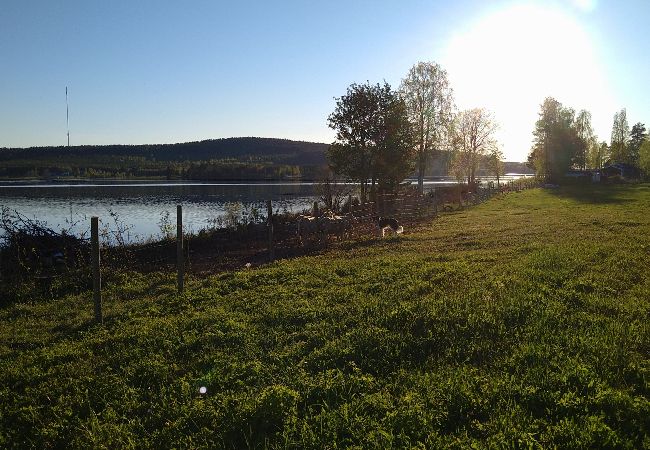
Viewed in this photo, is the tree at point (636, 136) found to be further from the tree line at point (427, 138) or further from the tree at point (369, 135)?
the tree at point (369, 135)

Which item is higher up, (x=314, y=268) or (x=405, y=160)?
(x=405, y=160)

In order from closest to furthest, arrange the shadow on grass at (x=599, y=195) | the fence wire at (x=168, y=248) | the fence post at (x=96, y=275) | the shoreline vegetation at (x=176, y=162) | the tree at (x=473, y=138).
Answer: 1. the fence post at (x=96, y=275)
2. the fence wire at (x=168, y=248)
3. the shadow on grass at (x=599, y=195)
4. the tree at (x=473, y=138)
5. the shoreline vegetation at (x=176, y=162)

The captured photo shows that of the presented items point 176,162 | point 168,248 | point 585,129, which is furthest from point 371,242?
point 176,162

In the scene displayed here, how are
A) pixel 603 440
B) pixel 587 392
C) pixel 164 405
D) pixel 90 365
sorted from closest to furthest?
1. pixel 603 440
2. pixel 587 392
3. pixel 164 405
4. pixel 90 365

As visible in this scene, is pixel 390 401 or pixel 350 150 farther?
pixel 350 150

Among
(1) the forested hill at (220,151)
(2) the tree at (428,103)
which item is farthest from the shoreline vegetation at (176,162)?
(2) the tree at (428,103)

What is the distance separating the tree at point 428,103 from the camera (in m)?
46.7

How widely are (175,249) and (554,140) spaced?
72.0 metres

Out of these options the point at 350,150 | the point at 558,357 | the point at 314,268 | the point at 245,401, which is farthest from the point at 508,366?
the point at 350,150

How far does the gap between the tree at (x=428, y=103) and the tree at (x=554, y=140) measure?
33.9 m

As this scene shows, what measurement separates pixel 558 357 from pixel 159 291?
959 centimetres

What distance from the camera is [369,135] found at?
1169 inches

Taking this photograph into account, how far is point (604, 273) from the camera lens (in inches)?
387

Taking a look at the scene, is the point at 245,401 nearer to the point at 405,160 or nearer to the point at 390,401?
the point at 390,401
